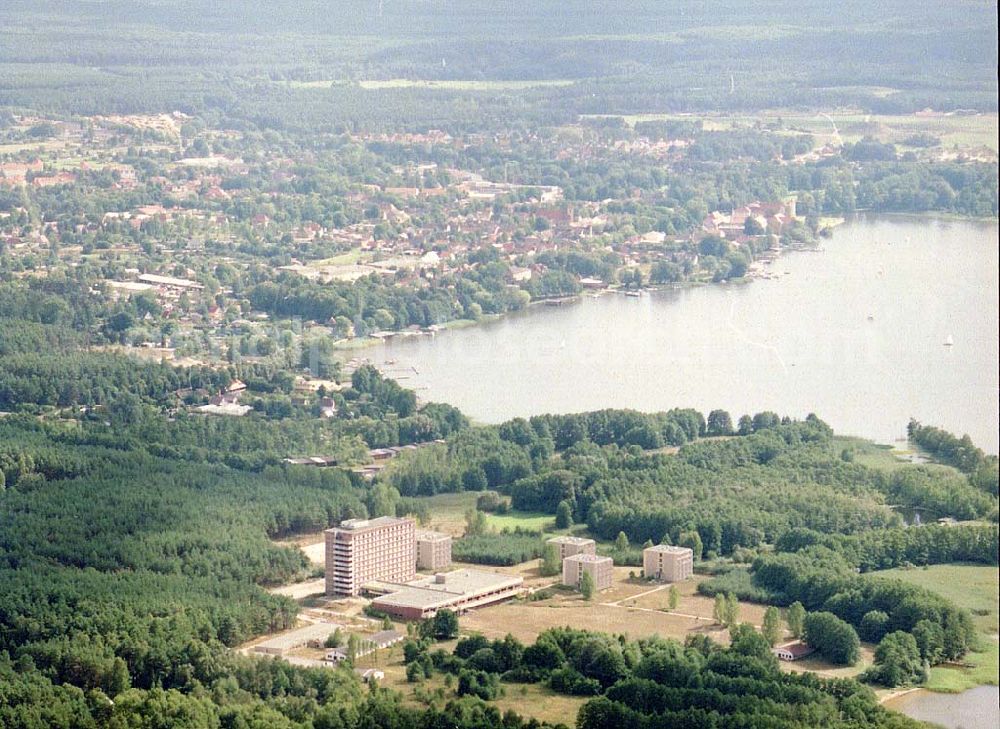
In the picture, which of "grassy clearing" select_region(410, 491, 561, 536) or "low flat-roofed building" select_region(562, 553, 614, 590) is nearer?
"low flat-roofed building" select_region(562, 553, 614, 590)

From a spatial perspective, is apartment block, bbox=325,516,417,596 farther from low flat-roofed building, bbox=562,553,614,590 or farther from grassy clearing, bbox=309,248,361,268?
grassy clearing, bbox=309,248,361,268

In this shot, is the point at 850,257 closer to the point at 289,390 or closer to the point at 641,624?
the point at 289,390

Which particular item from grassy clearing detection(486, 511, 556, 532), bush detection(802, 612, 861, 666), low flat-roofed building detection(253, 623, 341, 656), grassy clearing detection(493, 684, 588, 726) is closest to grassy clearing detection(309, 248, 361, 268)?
grassy clearing detection(486, 511, 556, 532)

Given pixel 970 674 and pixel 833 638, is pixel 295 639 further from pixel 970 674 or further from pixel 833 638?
pixel 970 674

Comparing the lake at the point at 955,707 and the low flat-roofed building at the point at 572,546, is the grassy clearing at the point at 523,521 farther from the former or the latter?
the lake at the point at 955,707

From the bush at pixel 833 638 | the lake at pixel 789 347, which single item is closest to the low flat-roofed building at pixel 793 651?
the bush at pixel 833 638

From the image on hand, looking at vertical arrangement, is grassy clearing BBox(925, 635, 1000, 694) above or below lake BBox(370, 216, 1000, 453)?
below

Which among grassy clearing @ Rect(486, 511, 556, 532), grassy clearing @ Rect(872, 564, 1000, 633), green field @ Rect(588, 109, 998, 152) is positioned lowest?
grassy clearing @ Rect(486, 511, 556, 532)
